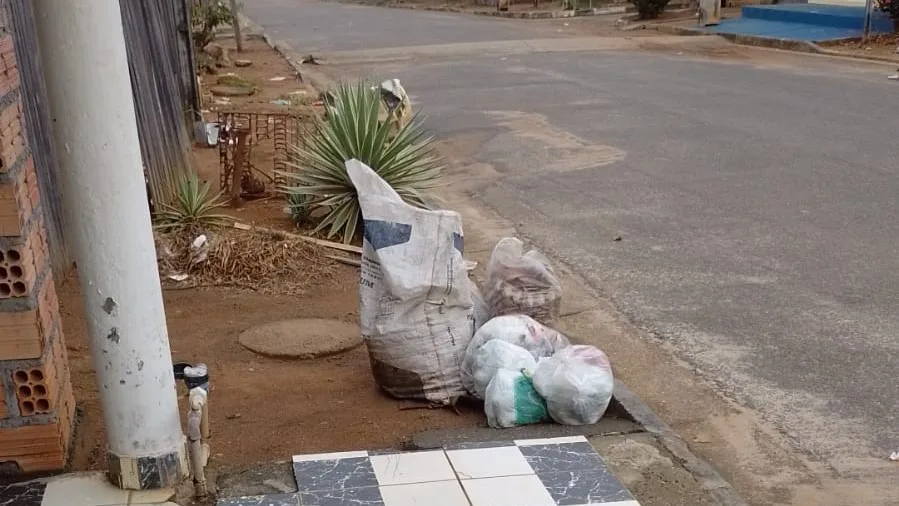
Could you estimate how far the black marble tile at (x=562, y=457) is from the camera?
358cm

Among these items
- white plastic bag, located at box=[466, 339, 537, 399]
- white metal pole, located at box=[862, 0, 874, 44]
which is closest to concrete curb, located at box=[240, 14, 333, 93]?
white metal pole, located at box=[862, 0, 874, 44]

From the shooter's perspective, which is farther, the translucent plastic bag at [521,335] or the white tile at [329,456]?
the translucent plastic bag at [521,335]

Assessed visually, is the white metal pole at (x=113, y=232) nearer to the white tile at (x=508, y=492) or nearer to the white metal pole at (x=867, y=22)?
the white tile at (x=508, y=492)

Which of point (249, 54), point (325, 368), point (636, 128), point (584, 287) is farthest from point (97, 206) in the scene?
point (249, 54)

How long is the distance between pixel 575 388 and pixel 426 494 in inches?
33.7

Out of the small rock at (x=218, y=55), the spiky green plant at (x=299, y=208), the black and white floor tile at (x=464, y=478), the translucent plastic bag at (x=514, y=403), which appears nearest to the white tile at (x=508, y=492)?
the black and white floor tile at (x=464, y=478)

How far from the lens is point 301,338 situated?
5242mm

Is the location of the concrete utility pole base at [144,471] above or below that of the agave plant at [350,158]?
below

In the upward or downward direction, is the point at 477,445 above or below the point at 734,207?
above

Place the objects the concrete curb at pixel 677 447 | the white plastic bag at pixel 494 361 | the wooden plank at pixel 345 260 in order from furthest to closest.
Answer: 1. the wooden plank at pixel 345 260
2. the white plastic bag at pixel 494 361
3. the concrete curb at pixel 677 447

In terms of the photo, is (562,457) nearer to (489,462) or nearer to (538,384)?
(489,462)

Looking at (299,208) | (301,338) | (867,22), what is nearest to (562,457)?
(301,338)

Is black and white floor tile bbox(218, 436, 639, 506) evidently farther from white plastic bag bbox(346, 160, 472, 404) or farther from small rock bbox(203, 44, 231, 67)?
small rock bbox(203, 44, 231, 67)

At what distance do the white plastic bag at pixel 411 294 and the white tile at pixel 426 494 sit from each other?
93 centimetres
